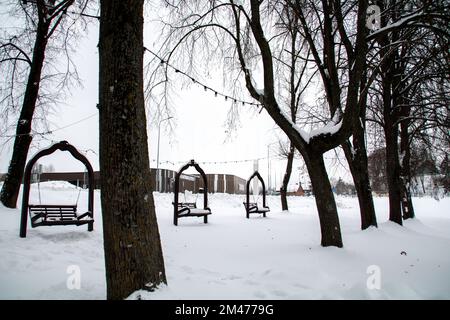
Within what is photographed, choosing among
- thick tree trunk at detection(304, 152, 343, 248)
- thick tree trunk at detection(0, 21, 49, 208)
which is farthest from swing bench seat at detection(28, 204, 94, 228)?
thick tree trunk at detection(304, 152, 343, 248)

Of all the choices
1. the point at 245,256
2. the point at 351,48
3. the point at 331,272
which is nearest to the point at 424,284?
the point at 331,272

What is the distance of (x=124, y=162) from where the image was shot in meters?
2.93

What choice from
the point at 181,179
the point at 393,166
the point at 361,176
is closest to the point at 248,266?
the point at 361,176

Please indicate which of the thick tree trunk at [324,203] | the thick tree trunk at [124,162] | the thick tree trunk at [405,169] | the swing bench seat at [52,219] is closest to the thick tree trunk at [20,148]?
the swing bench seat at [52,219]

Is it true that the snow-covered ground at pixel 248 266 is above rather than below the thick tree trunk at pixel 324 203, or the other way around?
below

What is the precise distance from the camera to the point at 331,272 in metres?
4.26

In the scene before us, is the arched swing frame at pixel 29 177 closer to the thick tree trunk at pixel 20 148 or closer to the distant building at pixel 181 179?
the thick tree trunk at pixel 20 148

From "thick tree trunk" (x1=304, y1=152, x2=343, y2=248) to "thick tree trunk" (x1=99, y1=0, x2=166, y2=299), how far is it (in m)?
3.65

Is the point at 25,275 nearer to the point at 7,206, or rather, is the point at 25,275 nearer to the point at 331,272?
the point at 331,272

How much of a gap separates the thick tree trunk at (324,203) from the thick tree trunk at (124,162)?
3651mm

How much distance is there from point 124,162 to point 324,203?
4.13 m

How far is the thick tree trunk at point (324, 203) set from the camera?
564 cm

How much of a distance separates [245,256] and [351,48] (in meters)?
6.31

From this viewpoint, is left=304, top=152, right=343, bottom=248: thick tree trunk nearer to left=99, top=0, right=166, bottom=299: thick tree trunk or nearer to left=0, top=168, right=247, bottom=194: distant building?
left=99, top=0, right=166, bottom=299: thick tree trunk
